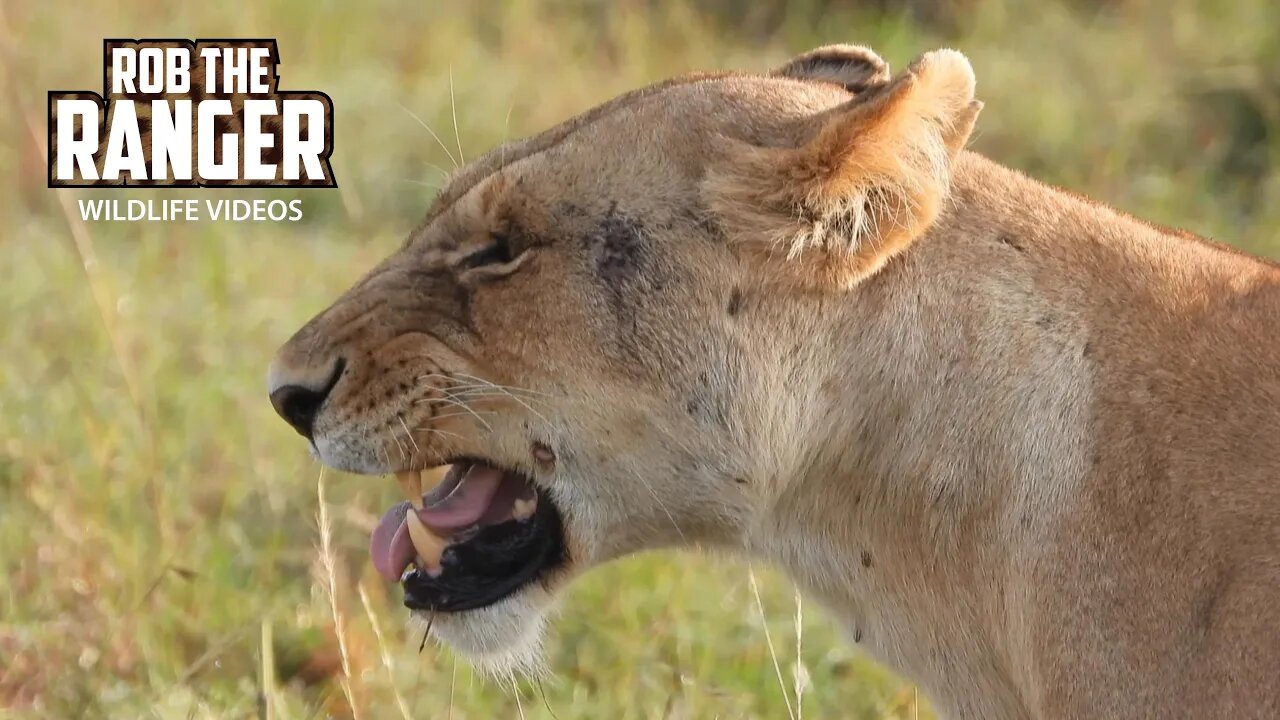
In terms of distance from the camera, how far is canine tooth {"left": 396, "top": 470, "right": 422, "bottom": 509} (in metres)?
2.42

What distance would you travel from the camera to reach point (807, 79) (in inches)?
103

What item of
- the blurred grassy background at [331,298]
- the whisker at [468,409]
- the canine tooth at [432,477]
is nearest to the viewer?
the whisker at [468,409]

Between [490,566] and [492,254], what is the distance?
42 cm

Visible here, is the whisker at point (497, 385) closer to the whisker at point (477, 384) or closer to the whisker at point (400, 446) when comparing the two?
the whisker at point (477, 384)

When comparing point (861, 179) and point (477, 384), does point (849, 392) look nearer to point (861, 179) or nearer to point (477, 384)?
point (861, 179)

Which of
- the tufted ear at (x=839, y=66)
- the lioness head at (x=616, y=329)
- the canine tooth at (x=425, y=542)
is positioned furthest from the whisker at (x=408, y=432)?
the tufted ear at (x=839, y=66)

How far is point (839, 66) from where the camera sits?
2.72 metres

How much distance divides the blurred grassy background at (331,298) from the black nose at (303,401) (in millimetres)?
527

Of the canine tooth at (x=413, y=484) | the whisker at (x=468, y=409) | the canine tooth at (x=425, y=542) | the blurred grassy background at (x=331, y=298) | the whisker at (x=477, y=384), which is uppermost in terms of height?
the whisker at (x=477, y=384)

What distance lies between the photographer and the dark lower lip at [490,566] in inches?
94.2

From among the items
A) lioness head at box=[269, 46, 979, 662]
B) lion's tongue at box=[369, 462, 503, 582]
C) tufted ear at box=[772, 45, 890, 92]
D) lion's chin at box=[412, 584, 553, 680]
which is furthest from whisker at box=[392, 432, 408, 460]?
tufted ear at box=[772, 45, 890, 92]

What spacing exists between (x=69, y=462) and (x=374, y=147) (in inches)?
107

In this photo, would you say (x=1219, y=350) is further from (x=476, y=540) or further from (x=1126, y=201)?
(x=1126, y=201)

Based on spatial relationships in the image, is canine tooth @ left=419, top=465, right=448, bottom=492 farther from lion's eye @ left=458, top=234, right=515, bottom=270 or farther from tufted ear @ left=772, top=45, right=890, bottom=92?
tufted ear @ left=772, top=45, right=890, bottom=92
